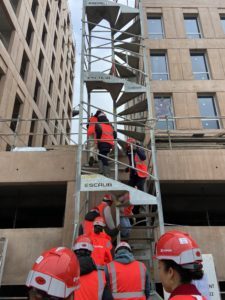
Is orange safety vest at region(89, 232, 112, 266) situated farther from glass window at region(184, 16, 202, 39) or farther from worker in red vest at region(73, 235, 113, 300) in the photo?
glass window at region(184, 16, 202, 39)

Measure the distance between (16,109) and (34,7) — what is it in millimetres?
9704

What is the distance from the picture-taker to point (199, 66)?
16219 mm

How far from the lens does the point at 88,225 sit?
6.00m

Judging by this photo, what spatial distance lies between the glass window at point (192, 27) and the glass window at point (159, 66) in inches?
92.8

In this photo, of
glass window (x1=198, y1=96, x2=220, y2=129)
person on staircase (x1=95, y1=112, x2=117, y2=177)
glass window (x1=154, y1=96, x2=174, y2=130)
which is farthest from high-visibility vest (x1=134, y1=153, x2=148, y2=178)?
glass window (x1=198, y1=96, x2=220, y2=129)

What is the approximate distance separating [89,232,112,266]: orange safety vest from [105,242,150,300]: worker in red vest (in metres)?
1.10

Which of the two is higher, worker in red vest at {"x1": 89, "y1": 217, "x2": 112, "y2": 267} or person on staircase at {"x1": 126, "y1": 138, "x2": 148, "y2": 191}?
person on staircase at {"x1": 126, "y1": 138, "x2": 148, "y2": 191}

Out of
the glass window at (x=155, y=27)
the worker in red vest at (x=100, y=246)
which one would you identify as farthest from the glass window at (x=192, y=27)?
the worker in red vest at (x=100, y=246)

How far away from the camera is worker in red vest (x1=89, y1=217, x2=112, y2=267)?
17.6ft

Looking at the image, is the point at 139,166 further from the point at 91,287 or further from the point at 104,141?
the point at 91,287

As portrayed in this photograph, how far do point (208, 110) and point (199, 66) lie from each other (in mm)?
3049

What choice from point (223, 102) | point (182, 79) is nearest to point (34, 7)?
point (182, 79)

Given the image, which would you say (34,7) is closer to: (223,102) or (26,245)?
(223,102)

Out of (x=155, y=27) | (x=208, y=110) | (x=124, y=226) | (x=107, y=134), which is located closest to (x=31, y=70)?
(x=155, y=27)
